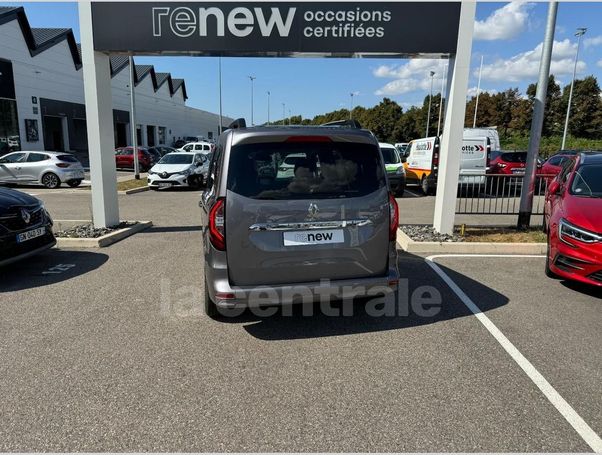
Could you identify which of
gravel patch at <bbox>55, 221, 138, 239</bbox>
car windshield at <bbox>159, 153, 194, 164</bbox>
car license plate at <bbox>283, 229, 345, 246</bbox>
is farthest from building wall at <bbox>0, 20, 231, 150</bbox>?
car license plate at <bbox>283, 229, 345, 246</bbox>

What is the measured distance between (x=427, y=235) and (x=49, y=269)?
615 centimetres

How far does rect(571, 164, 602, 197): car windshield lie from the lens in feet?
18.5

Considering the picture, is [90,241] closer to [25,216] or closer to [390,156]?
[25,216]

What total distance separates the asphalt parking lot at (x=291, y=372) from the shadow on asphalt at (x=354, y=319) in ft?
0.08

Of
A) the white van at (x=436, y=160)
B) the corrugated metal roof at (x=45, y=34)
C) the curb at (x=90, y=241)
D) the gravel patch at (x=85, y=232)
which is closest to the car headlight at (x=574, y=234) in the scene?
the curb at (x=90, y=241)

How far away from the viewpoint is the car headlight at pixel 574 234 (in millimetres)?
4654

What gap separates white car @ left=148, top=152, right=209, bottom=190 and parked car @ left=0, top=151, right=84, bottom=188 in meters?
3.61

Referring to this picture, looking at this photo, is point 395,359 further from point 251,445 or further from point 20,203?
point 20,203

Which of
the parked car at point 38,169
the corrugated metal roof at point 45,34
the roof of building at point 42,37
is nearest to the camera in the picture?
the parked car at point 38,169

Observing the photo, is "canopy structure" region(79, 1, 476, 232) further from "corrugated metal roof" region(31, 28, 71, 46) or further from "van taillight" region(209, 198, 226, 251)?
"corrugated metal roof" region(31, 28, 71, 46)

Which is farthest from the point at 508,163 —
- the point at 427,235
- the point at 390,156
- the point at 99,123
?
the point at 99,123

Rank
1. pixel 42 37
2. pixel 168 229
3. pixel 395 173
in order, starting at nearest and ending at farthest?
1. pixel 168 229
2. pixel 395 173
3. pixel 42 37

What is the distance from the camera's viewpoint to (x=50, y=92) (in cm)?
3127

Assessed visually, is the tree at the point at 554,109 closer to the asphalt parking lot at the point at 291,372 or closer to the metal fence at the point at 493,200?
the metal fence at the point at 493,200
